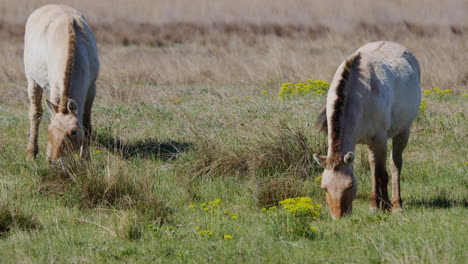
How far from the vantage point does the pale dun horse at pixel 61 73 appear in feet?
25.0

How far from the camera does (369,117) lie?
6598 mm

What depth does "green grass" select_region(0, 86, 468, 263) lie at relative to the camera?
5266 millimetres

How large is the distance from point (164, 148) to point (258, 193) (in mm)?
2735

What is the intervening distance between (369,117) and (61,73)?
13.1 ft

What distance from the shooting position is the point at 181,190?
755 cm

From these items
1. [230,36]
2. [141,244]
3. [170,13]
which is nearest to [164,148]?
[141,244]

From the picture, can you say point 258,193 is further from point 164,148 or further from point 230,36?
point 230,36

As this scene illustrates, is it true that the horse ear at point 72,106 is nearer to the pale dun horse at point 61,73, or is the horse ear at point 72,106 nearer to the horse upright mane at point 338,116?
the pale dun horse at point 61,73

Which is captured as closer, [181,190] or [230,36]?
[181,190]

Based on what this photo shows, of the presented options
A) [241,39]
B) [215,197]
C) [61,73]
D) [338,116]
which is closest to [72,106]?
[61,73]

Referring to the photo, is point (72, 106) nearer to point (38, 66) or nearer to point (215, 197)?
point (38, 66)

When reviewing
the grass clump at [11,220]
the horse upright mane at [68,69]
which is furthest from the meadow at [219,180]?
the horse upright mane at [68,69]

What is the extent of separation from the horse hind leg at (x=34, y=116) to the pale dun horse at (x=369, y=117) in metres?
4.46

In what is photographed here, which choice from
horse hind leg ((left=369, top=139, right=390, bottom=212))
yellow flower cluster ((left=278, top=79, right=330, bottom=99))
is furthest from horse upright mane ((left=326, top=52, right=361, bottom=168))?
yellow flower cluster ((left=278, top=79, right=330, bottom=99))
